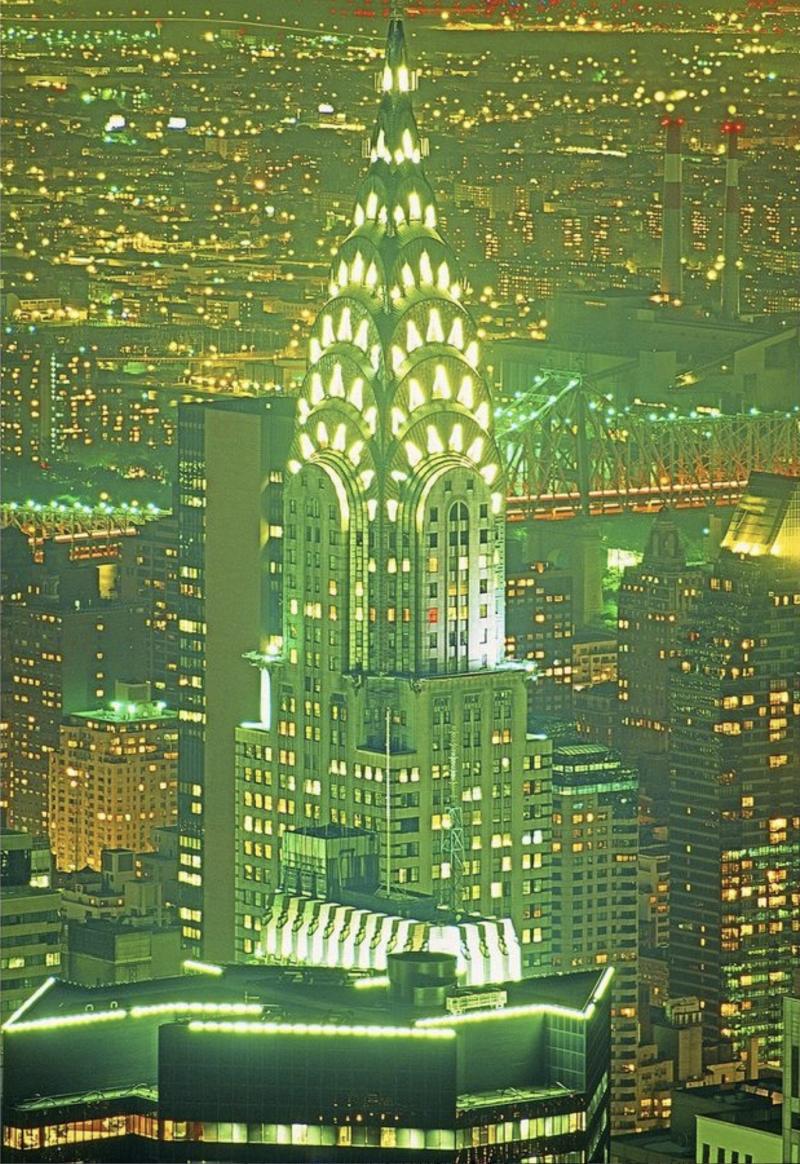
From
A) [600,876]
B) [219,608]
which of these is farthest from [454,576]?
[219,608]

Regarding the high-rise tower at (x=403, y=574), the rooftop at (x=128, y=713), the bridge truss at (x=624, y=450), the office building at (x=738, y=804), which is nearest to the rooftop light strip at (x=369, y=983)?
the high-rise tower at (x=403, y=574)

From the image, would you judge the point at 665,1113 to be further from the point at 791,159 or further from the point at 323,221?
the point at 791,159

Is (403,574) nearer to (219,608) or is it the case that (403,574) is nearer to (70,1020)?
(219,608)

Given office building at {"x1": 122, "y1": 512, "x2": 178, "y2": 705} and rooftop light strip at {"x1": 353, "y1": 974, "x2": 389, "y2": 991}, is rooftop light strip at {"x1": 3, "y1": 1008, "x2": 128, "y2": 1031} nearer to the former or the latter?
rooftop light strip at {"x1": 353, "y1": 974, "x2": 389, "y2": 991}

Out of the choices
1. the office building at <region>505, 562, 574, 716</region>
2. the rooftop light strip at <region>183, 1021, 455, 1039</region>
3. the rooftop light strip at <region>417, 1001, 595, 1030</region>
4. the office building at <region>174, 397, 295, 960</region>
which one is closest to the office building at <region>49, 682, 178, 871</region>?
the office building at <region>174, 397, 295, 960</region>

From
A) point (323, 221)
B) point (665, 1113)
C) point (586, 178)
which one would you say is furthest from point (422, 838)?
point (586, 178)

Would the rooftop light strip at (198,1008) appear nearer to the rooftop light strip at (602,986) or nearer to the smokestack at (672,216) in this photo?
the rooftop light strip at (602,986)
